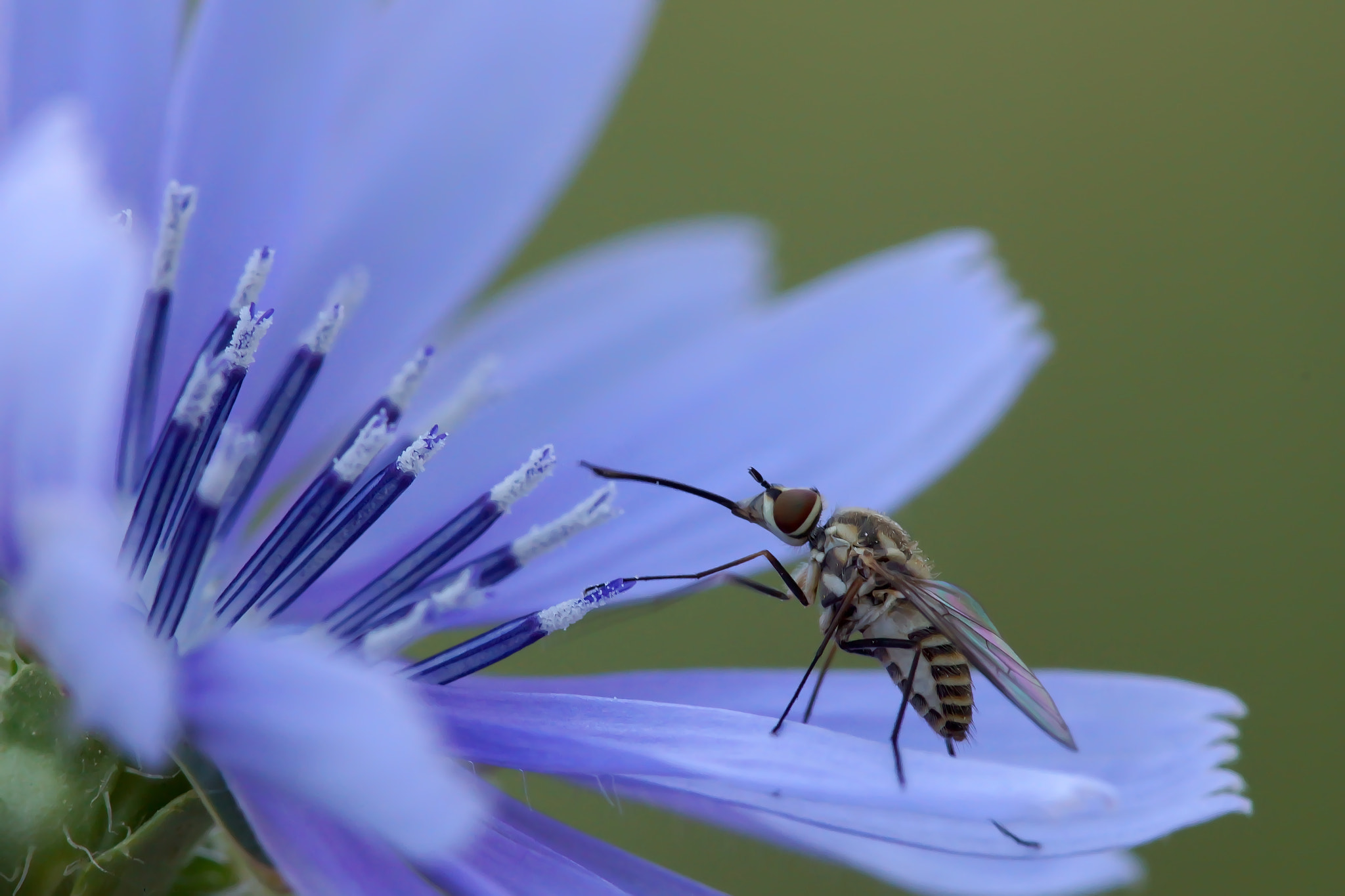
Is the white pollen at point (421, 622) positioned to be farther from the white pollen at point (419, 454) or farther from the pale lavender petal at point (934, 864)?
the pale lavender petal at point (934, 864)

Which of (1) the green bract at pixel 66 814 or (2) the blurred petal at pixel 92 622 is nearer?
(2) the blurred petal at pixel 92 622

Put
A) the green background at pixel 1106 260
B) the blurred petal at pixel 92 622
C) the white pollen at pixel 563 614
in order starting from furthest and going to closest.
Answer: the green background at pixel 1106 260
the white pollen at pixel 563 614
the blurred petal at pixel 92 622

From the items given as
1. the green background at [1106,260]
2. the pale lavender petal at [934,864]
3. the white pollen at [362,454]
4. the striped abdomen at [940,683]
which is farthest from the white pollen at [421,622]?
the green background at [1106,260]

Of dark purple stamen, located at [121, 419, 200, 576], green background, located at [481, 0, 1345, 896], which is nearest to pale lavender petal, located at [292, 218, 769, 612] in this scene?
dark purple stamen, located at [121, 419, 200, 576]

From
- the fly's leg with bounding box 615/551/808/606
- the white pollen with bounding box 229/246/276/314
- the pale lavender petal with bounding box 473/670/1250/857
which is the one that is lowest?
the pale lavender petal with bounding box 473/670/1250/857

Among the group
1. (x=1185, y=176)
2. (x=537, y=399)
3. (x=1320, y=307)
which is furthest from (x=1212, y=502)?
(x=537, y=399)

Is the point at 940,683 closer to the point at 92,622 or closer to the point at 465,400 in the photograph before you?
the point at 465,400

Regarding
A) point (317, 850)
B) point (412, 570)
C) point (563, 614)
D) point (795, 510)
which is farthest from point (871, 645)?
point (317, 850)

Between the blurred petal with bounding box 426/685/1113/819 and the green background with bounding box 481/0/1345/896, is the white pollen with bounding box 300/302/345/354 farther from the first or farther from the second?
the green background with bounding box 481/0/1345/896
